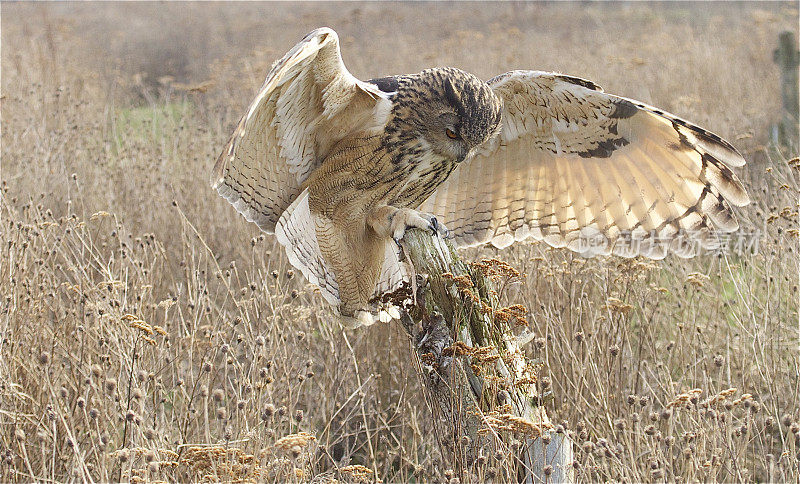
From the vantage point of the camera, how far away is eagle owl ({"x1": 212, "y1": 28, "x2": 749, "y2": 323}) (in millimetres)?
2807

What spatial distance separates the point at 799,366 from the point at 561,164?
134cm

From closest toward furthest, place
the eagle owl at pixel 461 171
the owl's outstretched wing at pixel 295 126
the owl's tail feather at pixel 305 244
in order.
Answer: the owl's outstretched wing at pixel 295 126 < the eagle owl at pixel 461 171 < the owl's tail feather at pixel 305 244

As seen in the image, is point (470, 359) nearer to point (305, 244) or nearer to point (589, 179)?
point (305, 244)

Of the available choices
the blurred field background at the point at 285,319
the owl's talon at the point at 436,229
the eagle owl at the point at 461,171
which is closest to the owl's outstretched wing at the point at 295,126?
the eagle owl at the point at 461,171

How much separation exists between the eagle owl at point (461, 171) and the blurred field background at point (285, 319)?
0.26 m

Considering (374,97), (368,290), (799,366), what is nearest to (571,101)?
(374,97)

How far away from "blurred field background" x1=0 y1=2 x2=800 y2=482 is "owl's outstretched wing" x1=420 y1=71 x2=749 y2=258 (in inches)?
10.3

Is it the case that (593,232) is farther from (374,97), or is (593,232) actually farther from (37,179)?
(37,179)

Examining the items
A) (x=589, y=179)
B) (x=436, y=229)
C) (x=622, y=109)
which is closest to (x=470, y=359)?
(x=436, y=229)

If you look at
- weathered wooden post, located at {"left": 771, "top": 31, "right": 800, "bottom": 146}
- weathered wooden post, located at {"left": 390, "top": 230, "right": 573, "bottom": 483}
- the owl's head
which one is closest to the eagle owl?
the owl's head

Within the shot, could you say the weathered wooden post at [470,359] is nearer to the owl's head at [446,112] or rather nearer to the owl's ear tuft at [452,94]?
the owl's head at [446,112]

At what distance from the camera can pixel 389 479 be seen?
10.9 ft

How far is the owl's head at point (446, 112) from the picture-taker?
2.76m

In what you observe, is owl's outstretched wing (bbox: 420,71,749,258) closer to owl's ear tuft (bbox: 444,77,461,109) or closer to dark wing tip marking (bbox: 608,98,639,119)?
dark wing tip marking (bbox: 608,98,639,119)
